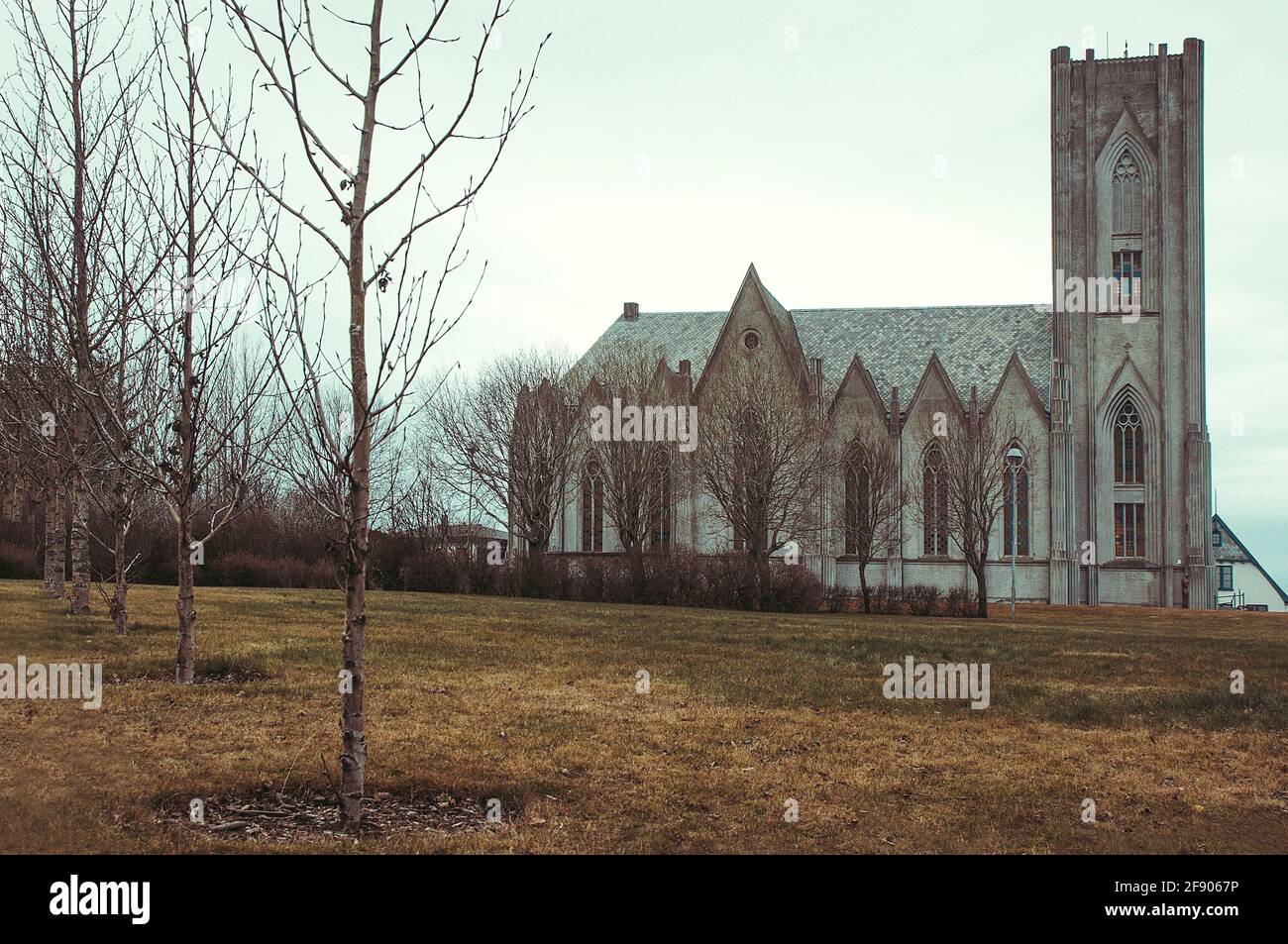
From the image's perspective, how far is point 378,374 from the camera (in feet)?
26.1

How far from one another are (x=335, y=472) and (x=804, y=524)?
40.4 meters

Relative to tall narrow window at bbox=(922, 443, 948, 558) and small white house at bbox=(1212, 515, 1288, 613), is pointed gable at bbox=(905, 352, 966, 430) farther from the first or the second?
small white house at bbox=(1212, 515, 1288, 613)

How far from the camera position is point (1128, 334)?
53938 millimetres

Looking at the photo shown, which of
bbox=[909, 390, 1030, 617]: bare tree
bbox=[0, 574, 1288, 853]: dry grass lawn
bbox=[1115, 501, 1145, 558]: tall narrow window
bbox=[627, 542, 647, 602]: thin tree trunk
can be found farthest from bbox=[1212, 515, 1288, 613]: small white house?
bbox=[0, 574, 1288, 853]: dry grass lawn

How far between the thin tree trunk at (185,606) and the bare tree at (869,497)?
3701cm

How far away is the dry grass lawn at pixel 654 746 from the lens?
8.77m

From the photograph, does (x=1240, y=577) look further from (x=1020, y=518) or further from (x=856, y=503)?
(x=856, y=503)

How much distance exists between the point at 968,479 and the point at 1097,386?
11.5 metres

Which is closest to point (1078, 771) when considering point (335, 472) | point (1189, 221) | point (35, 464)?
point (335, 472)

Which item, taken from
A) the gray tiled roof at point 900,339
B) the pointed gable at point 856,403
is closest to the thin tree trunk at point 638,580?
the pointed gable at point 856,403

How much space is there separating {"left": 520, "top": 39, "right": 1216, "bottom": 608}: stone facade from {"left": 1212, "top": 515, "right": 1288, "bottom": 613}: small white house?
26.5 metres

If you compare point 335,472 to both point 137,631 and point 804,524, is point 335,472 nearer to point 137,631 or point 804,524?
point 137,631

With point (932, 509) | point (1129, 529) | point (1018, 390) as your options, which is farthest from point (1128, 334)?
point (932, 509)

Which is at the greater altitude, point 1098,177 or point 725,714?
point 1098,177
